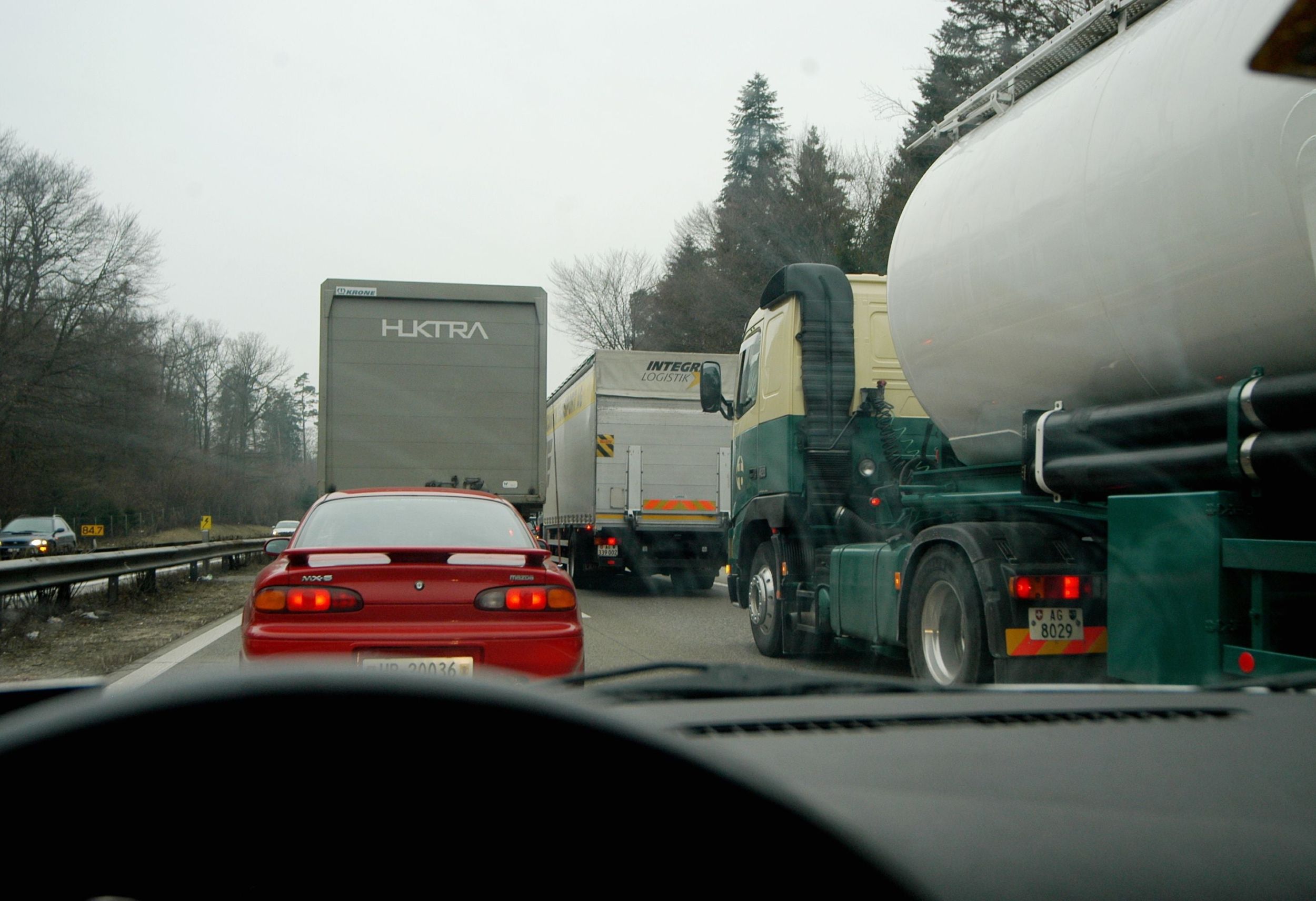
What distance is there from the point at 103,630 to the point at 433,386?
17.2ft

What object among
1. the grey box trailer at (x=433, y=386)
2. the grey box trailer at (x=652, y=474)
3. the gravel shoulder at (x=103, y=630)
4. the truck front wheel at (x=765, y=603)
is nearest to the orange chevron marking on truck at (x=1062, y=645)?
the truck front wheel at (x=765, y=603)

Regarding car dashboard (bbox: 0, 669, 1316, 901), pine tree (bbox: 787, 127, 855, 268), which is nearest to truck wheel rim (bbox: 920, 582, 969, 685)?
car dashboard (bbox: 0, 669, 1316, 901)

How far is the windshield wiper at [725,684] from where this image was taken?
7.54ft

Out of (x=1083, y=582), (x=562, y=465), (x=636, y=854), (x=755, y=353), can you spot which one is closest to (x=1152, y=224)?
(x=1083, y=582)

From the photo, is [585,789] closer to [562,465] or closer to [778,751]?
[778,751]

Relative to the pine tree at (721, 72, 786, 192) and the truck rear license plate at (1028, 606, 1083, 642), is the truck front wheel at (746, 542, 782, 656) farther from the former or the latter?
the pine tree at (721, 72, 786, 192)

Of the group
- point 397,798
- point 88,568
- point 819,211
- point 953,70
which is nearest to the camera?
point 397,798

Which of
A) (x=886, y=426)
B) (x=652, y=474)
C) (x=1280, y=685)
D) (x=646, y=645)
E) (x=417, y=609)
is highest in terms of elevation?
(x=886, y=426)

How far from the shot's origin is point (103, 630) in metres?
10.9

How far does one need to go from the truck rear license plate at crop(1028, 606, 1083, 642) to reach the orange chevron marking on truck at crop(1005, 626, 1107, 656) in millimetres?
17

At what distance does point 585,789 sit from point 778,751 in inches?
42.1

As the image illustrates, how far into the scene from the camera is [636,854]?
83 cm

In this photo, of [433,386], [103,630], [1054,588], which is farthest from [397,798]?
[433,386]

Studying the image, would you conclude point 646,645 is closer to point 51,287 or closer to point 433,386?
point 433,386
